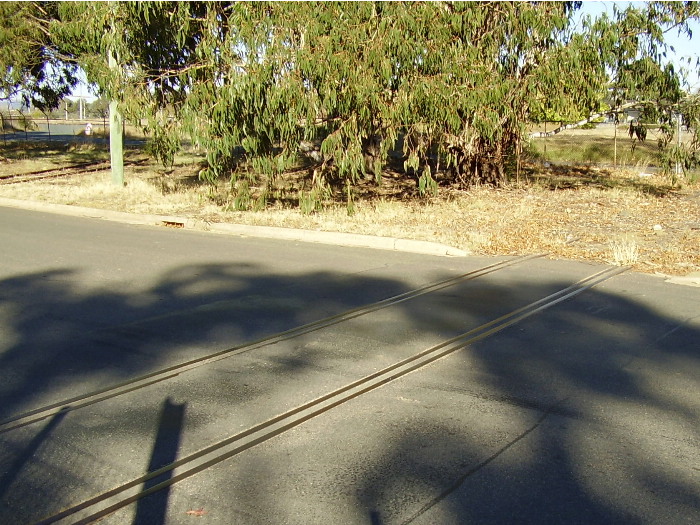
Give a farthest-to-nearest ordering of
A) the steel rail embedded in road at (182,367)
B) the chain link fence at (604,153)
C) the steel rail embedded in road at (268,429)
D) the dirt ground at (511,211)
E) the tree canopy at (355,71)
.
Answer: the chain link fence at (604,153) < the tree canopy at (355,71) < the dirt ground at (511,211) < the steel rail embedded in road at (182,367) < the steel rail embedded in road at (268,429)

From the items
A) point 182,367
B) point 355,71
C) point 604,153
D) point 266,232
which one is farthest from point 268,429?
point 604,153

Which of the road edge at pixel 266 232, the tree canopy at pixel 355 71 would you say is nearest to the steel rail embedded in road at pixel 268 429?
the road edge at pixel 266 232

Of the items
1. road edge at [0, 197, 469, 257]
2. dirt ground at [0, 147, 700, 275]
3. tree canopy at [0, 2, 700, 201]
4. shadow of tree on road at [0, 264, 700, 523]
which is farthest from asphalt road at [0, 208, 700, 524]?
tree canopy at [0, 2, 700, 201]

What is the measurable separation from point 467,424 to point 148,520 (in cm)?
224

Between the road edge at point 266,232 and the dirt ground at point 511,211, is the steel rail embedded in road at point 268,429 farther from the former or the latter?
the dirt ground at point 511,211

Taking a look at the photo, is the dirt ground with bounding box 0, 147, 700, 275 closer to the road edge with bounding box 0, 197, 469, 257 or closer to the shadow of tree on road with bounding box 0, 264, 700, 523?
the road edge with bounding box 0, 197, 469, 257

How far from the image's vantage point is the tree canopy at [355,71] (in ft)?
47.3

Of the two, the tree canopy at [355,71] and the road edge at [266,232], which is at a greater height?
the tree canopy at [355,71]

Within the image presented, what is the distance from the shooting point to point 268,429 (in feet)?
16.5

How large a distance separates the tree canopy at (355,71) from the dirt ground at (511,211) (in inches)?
42.7

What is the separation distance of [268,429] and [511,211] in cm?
1207

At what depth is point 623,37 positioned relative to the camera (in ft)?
56.5

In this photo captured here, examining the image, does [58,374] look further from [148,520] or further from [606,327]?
[606,327]

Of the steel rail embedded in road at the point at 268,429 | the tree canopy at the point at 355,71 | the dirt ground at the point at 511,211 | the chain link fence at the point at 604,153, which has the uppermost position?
the tree canopy at the point at 355,71
